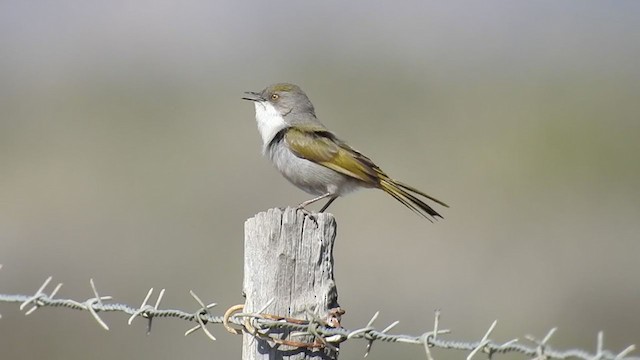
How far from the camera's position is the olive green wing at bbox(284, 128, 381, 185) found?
8.54 m

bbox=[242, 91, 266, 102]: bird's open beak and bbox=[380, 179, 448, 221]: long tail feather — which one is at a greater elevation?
bbox=[242, 91, 266, 102]: bird's open beak

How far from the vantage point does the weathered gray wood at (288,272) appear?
4816mm

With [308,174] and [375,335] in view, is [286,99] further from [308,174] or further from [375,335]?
[375,335]

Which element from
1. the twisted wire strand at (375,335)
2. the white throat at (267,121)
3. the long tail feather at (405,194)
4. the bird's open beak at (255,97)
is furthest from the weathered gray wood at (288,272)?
the bird's open beak at (255,97)

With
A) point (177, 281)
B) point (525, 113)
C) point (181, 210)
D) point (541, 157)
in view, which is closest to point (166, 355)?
point (177, 281)

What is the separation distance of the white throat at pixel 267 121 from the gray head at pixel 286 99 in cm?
4

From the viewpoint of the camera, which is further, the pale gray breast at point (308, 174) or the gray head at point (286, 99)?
the gray head at point (286, 99)

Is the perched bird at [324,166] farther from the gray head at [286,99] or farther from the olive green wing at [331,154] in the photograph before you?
the gray head at [286,99]

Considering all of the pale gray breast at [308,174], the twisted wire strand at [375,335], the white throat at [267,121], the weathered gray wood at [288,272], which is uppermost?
the white throat at [267,121]

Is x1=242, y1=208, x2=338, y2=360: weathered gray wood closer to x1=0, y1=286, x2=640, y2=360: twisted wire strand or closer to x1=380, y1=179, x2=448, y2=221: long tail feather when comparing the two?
x1=0, y1=286, x2=640, y2=360: twisted wire strand

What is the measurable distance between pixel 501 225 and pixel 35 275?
740 cm

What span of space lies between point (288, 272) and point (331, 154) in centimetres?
383

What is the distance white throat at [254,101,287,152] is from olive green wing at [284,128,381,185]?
1.03ft

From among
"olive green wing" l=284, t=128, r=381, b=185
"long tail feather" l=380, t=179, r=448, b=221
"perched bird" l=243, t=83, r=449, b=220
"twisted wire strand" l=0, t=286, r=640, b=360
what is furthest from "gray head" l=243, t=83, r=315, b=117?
"twisted wire strand" l=0, t=286, r=640, b=360
